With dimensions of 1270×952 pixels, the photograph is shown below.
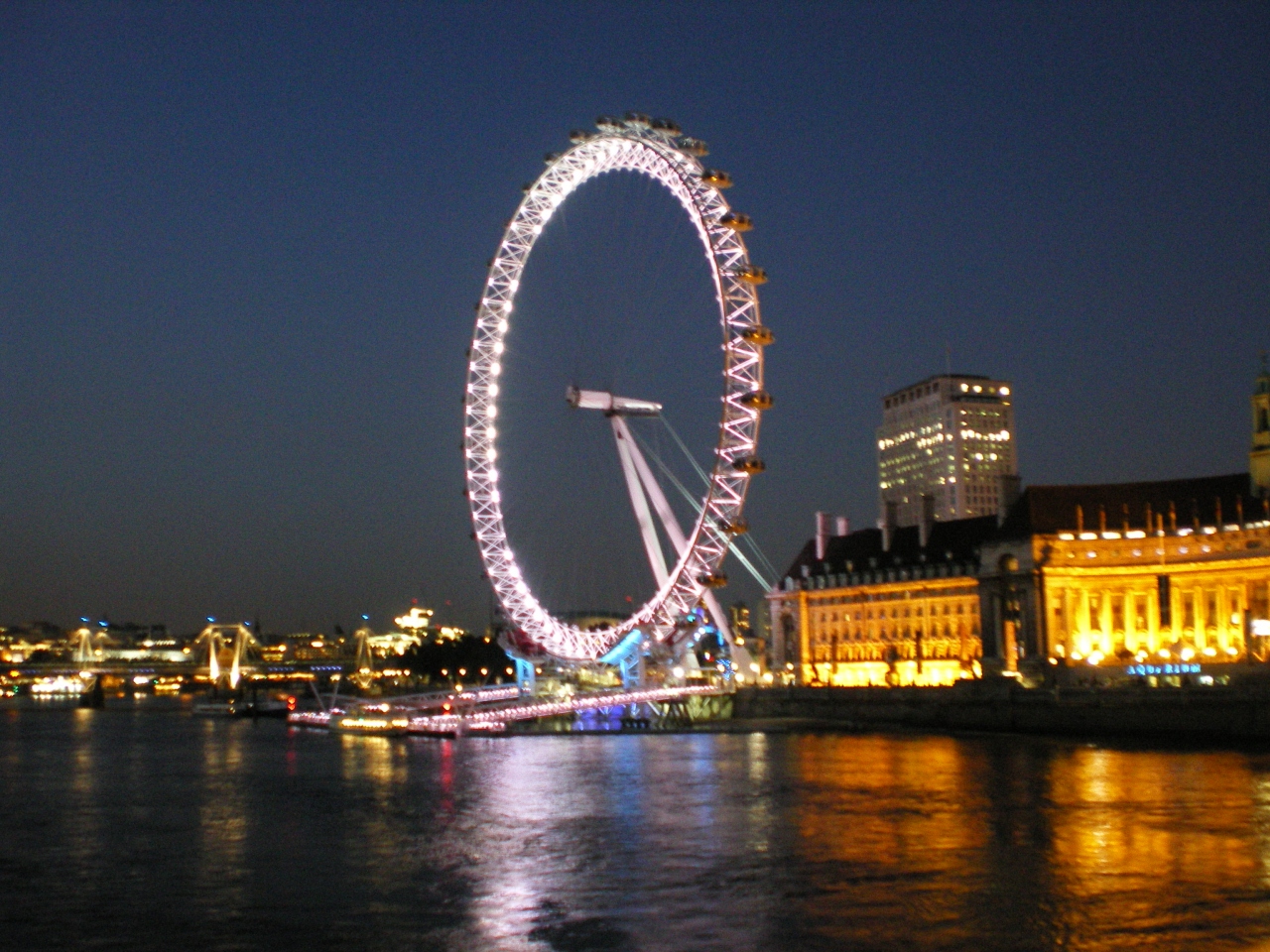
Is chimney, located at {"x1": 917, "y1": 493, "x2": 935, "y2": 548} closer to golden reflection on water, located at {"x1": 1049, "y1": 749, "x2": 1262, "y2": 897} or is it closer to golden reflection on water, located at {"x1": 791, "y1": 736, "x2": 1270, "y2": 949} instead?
golden reflection on water, located at {"x1": 791, "y1": 736, "x2": 1270, "y2": 949}

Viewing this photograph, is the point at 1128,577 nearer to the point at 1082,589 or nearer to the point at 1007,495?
the point at 1082,589

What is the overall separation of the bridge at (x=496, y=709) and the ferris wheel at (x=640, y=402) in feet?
14.1

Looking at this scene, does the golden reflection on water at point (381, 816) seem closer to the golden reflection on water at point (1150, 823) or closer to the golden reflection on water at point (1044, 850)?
the golden reflection on water at point (1044, 850)

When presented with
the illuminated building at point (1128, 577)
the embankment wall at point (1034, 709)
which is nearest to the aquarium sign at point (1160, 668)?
the illuminated building at point (1128, 577)

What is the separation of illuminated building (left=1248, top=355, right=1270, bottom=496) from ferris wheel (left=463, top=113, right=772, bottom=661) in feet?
101

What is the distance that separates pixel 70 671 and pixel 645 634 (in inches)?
3997

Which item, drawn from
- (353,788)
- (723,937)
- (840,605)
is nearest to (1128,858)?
(723,937)

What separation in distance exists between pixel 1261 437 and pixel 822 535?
106 feet

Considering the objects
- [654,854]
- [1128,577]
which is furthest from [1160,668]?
[654,854]

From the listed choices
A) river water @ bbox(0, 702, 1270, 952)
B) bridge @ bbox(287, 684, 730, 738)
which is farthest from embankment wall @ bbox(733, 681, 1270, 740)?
river water @ bbox(0, 702, 1270, 952)

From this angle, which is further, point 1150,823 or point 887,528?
point 887,528

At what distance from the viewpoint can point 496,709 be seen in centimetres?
7144

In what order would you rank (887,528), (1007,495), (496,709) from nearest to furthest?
1. (496,709)
2. (1007,495)
3. (887,528)

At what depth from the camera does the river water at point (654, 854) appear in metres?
20.4
